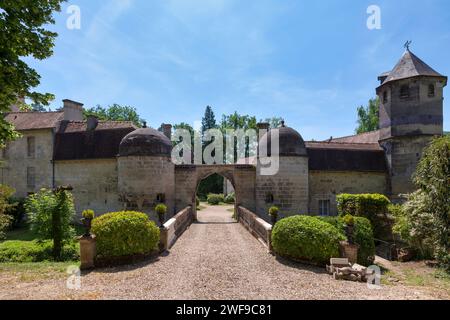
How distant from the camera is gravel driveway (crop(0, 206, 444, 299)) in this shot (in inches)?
246

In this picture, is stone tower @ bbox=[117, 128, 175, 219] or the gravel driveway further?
stone tower @ bbox=[117, 128, 175, 219]

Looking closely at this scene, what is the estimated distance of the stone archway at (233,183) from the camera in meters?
19.5

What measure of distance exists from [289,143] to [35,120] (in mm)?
20641

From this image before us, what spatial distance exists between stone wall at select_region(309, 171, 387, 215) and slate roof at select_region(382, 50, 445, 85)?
22.3 feet

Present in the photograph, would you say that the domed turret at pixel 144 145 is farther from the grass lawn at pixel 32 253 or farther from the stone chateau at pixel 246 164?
the grass lawn at pixel 32 253

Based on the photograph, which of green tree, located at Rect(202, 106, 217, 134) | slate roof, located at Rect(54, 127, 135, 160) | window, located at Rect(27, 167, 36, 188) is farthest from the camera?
green tree, located at Rect(202, 106, 217, 134)

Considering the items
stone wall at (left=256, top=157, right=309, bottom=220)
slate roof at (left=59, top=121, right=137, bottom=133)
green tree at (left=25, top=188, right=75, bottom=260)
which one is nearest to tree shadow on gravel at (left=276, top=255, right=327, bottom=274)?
stone wall at (left=256, top=157, right=309, bottom=220)

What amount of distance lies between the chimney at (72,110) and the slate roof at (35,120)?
1.47 feet

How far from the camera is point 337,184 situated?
20.5 meters

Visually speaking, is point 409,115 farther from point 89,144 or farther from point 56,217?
point 89,144

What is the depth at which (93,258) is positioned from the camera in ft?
28.7

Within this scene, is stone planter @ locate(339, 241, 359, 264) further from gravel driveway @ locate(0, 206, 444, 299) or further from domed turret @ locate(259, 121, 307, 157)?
domed turret @ locate(259, 121, 307, 157)

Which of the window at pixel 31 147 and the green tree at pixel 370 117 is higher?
the green tree at pixel 370 117

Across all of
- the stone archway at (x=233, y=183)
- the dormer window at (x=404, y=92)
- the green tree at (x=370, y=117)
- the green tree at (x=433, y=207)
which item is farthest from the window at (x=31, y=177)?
the green tree at (x=370, y=117)
